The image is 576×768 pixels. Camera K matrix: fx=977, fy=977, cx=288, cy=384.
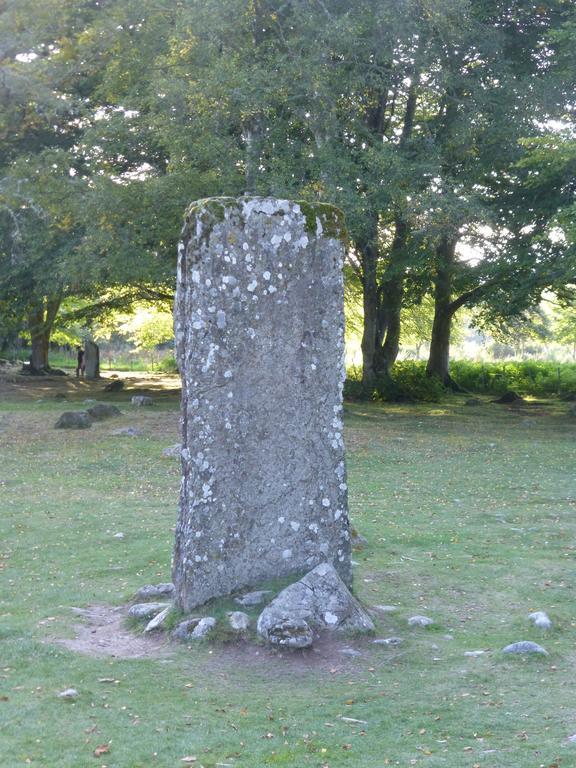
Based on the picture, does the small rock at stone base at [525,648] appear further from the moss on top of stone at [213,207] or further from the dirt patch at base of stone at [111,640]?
the moss on top of stone at [213,207]

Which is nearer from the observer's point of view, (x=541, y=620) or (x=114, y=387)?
(x=541, y=620)

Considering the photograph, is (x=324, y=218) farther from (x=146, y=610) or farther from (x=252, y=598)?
(x=146, y=610)

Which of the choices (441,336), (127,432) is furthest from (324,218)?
(441,336)

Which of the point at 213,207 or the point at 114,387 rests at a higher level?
the point at 213,207

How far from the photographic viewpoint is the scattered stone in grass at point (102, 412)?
84.5 feet

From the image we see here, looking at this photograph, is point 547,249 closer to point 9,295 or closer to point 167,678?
point 9,295

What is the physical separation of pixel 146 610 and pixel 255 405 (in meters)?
2.06

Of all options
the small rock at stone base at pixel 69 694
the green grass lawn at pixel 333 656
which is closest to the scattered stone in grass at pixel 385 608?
the green grass lawn at pixel 333 656

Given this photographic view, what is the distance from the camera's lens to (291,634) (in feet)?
24.8

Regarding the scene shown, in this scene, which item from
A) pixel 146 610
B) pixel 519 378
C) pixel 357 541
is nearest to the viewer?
pixel 146 610

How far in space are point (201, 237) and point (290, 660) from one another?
140 inches

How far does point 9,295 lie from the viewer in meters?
36.0

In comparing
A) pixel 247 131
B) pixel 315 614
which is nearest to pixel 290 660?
pixel 315 614

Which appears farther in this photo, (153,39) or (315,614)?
(153,39)
